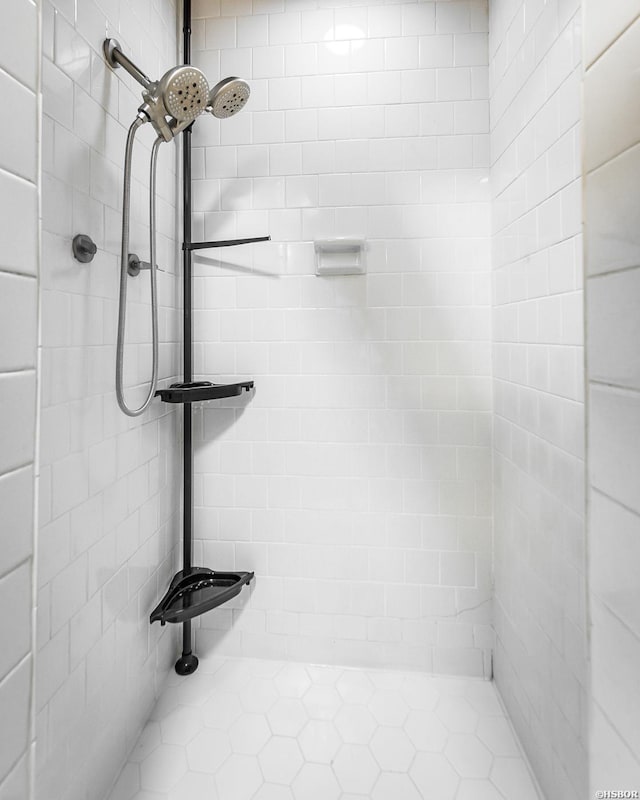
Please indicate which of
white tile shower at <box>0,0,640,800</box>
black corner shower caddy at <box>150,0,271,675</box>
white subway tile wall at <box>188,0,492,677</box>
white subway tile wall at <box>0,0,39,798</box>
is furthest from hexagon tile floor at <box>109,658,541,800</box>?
white subway tile wall at <box>0,0,39,798</box>

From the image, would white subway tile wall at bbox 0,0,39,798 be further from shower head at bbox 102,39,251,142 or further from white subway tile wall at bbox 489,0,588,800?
white subway tile wall at bbox 489,0,588,800

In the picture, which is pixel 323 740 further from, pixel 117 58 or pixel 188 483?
pixel 117 58

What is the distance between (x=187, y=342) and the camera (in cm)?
164

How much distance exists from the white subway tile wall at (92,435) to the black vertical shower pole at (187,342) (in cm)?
9

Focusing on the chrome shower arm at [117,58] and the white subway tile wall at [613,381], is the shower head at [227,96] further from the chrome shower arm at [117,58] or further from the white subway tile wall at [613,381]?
the white subway tile wall at [613,381]

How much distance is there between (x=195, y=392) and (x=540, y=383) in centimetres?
97

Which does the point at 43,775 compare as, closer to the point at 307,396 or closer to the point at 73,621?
the point at 73,621

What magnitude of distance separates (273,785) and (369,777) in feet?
0.85

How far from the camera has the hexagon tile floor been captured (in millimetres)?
1231

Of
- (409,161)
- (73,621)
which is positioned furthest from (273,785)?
(409,161)

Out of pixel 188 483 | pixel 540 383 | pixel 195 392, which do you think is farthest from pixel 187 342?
pixel 540 383

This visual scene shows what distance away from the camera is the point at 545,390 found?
121 cm

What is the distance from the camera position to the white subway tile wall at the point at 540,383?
1.04 m

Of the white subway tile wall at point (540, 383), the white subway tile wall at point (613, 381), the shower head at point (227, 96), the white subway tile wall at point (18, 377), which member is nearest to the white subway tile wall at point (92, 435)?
the shower head at point (227, 96)
